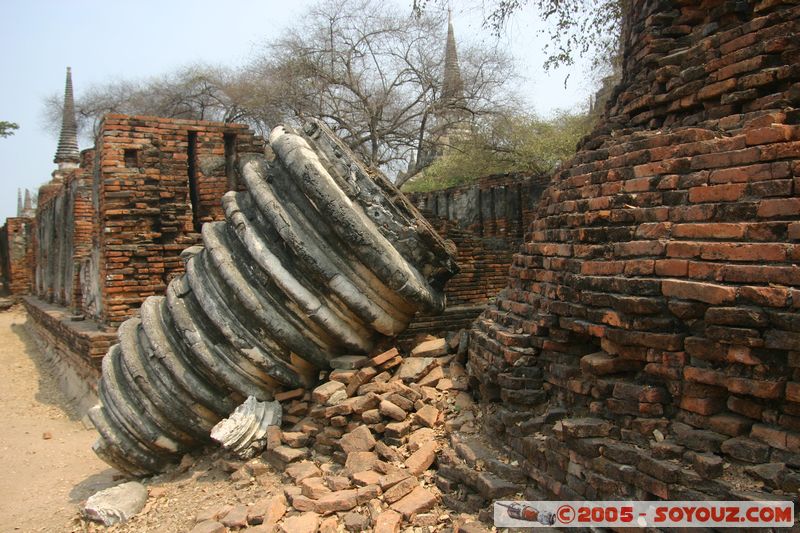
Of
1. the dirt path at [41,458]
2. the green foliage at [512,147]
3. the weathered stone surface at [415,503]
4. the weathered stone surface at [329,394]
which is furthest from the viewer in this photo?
the green foliage at [512,147]

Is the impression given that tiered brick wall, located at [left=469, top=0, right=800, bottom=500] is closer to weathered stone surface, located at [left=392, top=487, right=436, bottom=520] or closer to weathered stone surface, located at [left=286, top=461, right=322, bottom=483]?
weathered stone surface, located at [left=392, top=487, right=436, bottom=520]

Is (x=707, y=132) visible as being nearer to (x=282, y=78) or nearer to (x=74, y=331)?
(x=74, y=331)

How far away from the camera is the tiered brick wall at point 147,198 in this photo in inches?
265

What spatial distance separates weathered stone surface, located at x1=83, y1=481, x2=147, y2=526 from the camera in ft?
13.3

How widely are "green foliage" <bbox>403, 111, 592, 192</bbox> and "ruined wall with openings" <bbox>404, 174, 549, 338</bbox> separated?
1.55 metres

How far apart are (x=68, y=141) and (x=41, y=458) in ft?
66.2

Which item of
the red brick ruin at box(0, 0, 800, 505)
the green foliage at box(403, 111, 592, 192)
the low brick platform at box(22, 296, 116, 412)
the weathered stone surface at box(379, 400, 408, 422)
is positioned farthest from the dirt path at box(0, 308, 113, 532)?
the green foliage at box(403, 111, 592, 192)

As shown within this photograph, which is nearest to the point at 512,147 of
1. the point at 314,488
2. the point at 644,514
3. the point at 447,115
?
the point at 447,115

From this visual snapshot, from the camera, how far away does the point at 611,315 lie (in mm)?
2734

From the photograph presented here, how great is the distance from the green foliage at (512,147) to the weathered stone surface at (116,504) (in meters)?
11.7

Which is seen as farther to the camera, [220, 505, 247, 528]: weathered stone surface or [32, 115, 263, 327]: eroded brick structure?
[32, 115, 263, 327]: eroded brick structure

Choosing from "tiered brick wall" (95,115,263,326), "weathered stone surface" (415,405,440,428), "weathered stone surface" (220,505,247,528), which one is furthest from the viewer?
"tiered brick wall" (95,115,263,326)

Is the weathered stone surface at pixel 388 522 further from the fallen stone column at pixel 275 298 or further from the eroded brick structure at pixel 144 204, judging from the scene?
the eroded brick structure at pixel 144 204

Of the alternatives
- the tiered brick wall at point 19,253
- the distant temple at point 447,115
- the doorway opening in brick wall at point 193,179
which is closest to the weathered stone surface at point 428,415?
the doorway opening in brick wall at point 193,179
